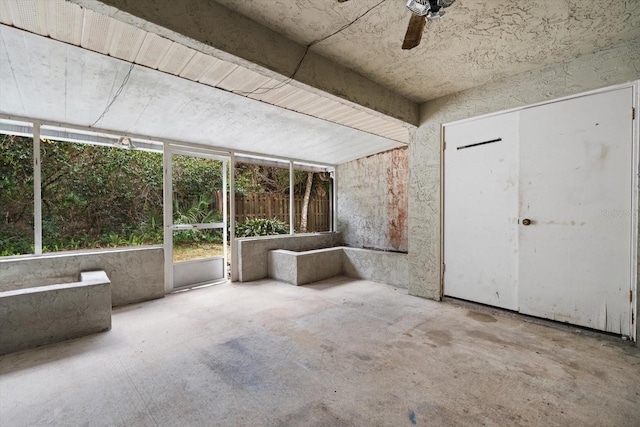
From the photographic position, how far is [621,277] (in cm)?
256

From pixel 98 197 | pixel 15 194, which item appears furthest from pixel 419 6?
pixel 15 194

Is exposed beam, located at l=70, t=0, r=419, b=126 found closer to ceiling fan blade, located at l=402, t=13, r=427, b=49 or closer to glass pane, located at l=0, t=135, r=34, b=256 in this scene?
ceiling fan blade, located at l=402, t=13, r=427, b=49

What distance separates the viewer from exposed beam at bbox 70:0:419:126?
174 centimetres

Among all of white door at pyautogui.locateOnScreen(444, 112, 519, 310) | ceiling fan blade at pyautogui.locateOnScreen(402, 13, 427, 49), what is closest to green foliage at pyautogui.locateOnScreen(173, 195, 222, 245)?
white door at pyautogui.locateOnScreen(444, 112, 519, 310)

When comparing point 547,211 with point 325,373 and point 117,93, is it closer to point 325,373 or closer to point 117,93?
point 325,373

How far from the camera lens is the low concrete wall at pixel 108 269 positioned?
10.3 ft

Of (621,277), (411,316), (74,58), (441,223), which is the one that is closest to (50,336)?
(74,58)

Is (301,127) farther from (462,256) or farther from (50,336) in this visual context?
(50,336)

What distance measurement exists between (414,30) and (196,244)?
4.35 metres

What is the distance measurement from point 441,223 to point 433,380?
2244 mm

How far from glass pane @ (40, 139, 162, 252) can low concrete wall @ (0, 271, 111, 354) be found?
2817 millimetres

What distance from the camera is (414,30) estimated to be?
188 cm

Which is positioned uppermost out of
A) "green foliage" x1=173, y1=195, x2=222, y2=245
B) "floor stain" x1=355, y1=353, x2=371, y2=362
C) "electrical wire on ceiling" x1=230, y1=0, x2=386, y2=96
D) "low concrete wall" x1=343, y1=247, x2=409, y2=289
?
"electrical wire on ceiling" x1=230, y1=0, x2=386, y2=96

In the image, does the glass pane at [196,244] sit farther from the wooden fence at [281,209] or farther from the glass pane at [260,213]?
the wooden fence at [281,209]
